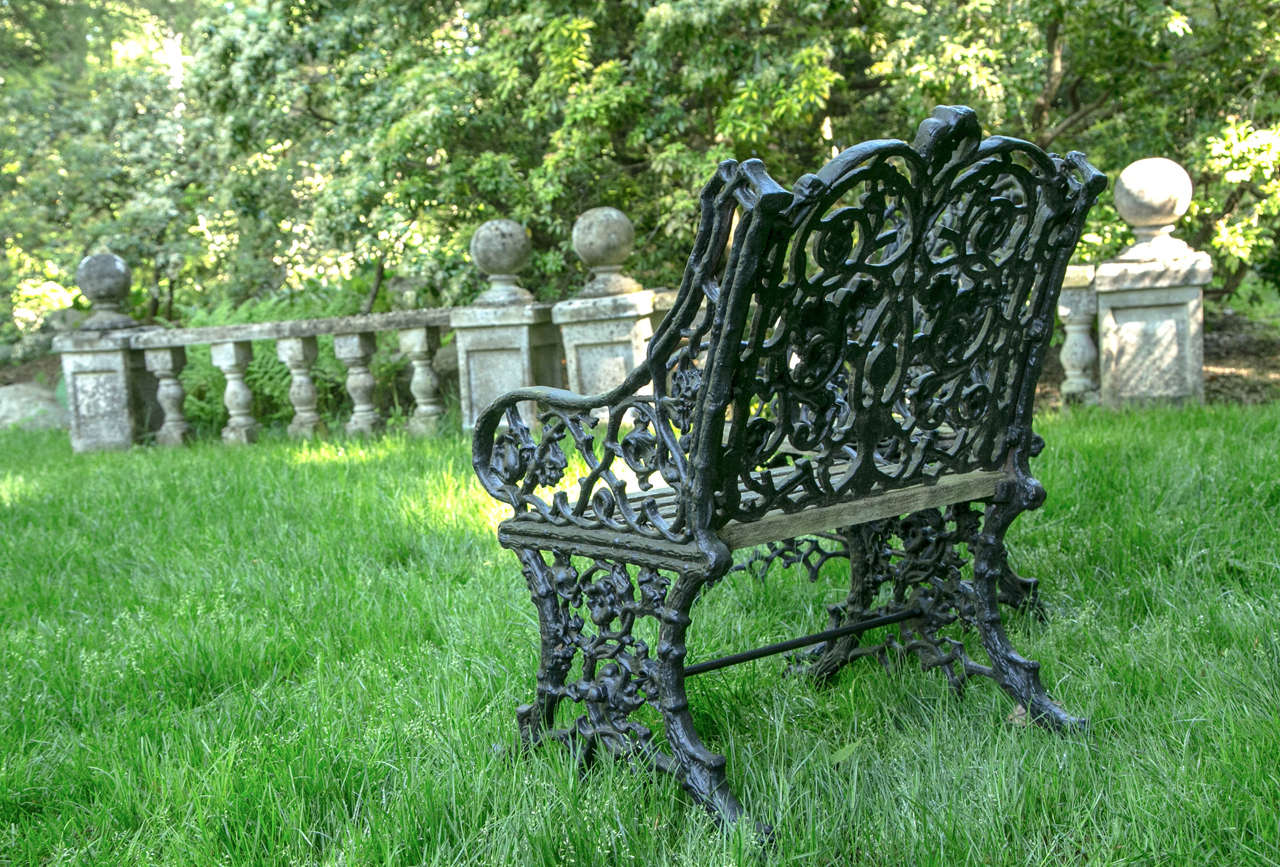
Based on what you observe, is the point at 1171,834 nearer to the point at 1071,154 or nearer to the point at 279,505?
the point at 1071,154

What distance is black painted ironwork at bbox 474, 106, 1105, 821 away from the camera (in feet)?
6.98

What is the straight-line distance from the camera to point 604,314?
22.4ft

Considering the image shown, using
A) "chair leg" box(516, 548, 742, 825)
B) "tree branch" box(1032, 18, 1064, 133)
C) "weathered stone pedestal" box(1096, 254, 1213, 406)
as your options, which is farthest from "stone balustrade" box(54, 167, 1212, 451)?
"chair leg" box(516, 548, 742, 825)

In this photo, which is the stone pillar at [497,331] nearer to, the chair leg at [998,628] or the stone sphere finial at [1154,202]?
the stone sphere finial at [1154,202]

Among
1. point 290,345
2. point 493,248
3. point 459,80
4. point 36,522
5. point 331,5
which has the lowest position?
point 36,522

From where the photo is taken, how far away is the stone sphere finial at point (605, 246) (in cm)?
693

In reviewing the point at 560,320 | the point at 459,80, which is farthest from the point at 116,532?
the point at 459,80

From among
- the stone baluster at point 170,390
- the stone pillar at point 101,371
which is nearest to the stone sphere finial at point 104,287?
the stone pillar at point 101,371

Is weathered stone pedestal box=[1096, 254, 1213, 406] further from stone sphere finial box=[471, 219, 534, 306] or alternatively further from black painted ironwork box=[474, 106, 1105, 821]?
black painted ironwork box=[474, 106, 1105, 821]

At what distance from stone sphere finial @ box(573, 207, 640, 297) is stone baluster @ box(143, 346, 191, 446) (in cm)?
354

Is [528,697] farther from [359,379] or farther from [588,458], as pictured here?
[359,379]

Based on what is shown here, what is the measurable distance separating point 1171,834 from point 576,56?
6701 millimetres

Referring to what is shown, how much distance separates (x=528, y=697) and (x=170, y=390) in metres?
6.50

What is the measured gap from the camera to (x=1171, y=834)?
209cm
